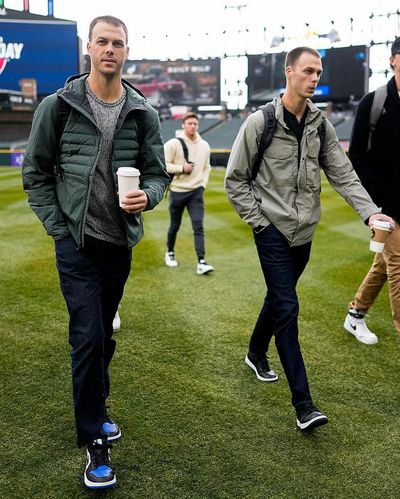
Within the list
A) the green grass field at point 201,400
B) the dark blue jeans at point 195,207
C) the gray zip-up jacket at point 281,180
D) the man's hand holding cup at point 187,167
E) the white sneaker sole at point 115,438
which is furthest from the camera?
the dark blue jeans at point 195,207

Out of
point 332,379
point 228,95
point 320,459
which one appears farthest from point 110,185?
point 228,95

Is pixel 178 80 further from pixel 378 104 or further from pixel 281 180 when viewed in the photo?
pixel 281 180

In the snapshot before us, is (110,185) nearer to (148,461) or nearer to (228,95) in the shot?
(148,461)

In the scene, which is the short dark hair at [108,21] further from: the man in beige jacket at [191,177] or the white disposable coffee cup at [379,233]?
the man in beige jacket at [191,177]

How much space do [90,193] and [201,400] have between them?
5.32 feet

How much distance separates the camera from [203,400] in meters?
3.85

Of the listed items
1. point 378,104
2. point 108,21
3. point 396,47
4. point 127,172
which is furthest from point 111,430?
point 396,47

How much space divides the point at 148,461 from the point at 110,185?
140cm

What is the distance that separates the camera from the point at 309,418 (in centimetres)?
336

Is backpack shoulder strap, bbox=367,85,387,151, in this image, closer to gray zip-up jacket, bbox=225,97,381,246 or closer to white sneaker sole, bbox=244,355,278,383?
gray zip-up jacket, bbox=225,97,381,246

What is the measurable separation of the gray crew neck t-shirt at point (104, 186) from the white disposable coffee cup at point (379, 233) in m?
1.47

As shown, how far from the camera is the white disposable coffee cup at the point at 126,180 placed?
276cm

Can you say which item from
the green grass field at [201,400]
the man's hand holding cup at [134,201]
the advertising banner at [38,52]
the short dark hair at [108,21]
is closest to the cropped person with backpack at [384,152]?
the green grass field at [201,400]

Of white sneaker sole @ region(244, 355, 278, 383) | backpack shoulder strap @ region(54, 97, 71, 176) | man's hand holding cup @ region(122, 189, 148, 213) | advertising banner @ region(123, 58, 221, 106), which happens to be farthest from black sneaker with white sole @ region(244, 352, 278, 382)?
advertising banner @ region(123, 58, 221, 106)
